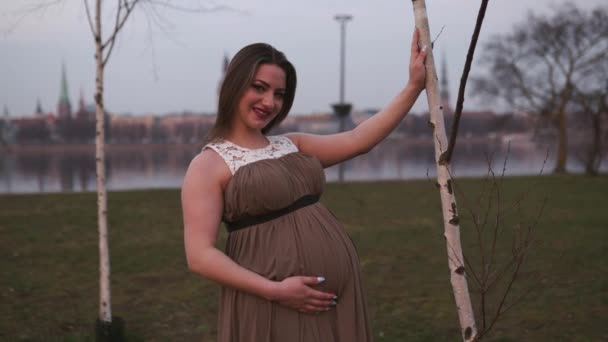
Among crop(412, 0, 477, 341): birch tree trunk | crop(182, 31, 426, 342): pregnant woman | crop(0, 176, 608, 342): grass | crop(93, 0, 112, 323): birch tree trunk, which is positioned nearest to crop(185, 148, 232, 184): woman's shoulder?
crop(182, 31, 426, 342): pregnant woman

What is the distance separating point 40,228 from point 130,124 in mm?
→ 57369

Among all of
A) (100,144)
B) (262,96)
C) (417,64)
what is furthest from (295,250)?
(100,144)

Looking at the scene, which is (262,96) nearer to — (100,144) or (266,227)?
(266,227)


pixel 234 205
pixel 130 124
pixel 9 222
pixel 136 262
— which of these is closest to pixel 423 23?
pixel 234 205

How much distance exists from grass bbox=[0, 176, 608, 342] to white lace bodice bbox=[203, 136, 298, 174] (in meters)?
0.67

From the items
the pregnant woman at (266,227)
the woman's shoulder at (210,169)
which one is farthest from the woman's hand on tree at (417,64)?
the woman's shoulder at (210,169)

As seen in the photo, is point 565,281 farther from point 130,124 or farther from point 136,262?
point 130,124

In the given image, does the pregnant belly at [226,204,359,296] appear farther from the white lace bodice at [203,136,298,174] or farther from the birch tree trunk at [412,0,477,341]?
the birch tree trunk at [412,0,477,341]

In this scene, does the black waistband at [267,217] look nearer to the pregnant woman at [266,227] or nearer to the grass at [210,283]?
the pregnant woman at [266,227]

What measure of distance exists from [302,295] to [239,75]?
2.41 ft

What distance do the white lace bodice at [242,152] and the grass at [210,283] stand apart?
2.21ft

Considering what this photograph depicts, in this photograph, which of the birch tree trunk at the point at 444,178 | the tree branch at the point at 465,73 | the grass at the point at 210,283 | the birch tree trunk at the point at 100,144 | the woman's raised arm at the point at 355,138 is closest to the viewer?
the tree branch at the point at 465,73

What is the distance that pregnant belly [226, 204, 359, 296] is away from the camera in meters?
1.88

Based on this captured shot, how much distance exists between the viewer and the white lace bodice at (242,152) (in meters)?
1.94
